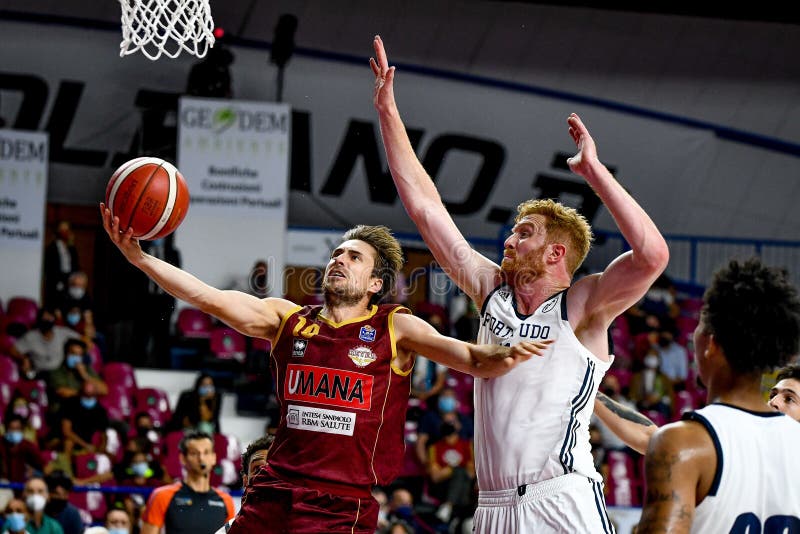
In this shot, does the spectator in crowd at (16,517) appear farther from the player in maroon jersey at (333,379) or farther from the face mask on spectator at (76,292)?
the player in maroon jersey at (333,379)

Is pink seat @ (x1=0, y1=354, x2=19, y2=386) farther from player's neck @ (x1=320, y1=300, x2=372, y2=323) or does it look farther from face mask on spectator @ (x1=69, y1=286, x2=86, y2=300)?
player's neck @ (x1=320, y1=300, x2=372, y2=323)

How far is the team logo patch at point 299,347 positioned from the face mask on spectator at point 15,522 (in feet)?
18.9

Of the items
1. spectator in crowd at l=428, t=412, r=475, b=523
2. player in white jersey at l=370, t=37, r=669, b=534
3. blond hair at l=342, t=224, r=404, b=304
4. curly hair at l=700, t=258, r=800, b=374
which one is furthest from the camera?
spectator in crowd at l=428, t=412, r=475, b=523

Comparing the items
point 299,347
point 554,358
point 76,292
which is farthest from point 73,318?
point 554,358

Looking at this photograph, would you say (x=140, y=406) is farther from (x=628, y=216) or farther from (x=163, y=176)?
(x=628, y=216)

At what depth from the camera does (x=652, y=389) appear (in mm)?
13523

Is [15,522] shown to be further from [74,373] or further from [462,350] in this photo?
[462,350]

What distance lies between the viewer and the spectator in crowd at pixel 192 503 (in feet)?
23.5

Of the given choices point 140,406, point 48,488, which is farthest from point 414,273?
point 48,488

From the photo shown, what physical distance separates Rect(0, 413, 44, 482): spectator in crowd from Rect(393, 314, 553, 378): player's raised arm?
24.8ft

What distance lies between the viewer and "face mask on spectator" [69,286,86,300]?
44.7 feet

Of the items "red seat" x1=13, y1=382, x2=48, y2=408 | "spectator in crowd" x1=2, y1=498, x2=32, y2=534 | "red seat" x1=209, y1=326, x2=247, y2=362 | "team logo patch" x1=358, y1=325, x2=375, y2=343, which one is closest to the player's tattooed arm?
"team logo patch" x1=358, y1=325, x2=375, y2=343

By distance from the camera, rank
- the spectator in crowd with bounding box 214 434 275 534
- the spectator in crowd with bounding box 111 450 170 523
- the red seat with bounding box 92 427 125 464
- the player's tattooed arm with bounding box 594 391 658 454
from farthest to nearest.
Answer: the red seat with bounding box 92 427 125 464
the spectator in crowd with bounding box 111 450 170 523
the spectator in crowd with bounding box 214 434 275 534
the player's tattooed arm with bounding box 594 391 658 454

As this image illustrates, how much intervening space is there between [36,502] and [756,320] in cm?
783
